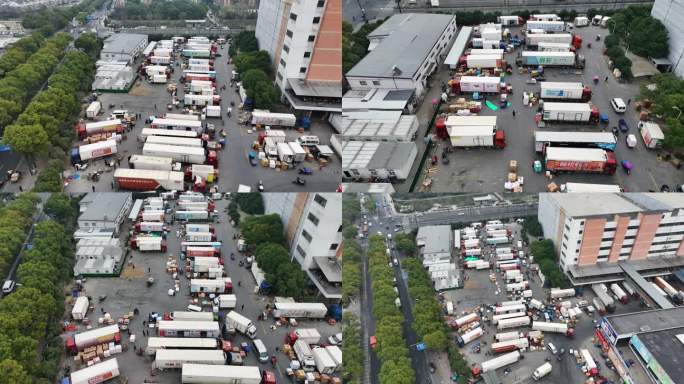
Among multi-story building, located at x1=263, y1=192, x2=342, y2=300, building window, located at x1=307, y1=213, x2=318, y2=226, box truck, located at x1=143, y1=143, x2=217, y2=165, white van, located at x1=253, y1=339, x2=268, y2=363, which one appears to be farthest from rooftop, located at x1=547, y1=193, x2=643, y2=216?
box truck, located at x1=143, y1=143, x2=217, y2=165

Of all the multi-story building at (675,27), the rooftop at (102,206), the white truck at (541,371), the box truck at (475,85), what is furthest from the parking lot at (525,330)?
the rooftop at (102,206)

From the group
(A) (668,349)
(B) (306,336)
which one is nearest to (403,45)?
(B) (306,336)

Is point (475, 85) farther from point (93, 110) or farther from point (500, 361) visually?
point (93, 110)

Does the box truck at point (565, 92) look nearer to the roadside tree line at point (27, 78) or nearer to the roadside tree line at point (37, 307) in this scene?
the roadside tree line at point (37, 307)

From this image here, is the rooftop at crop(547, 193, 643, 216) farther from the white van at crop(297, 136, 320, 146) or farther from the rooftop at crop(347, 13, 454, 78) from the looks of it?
the white van at crop(297, 136, 320, 146)

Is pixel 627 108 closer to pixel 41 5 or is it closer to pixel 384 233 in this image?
pixel 384 233
